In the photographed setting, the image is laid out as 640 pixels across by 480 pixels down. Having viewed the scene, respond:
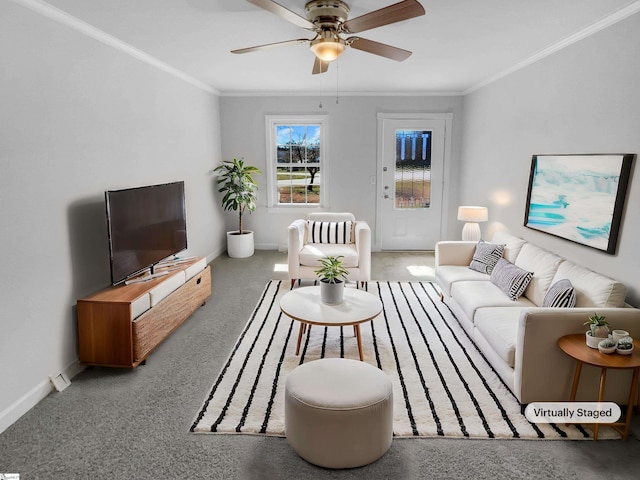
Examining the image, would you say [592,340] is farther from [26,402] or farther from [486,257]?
[26,402]

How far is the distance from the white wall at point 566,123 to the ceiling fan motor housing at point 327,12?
1.89 m

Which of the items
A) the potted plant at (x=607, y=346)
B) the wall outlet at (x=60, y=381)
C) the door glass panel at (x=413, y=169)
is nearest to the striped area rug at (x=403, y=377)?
the potted plant at (x=607, y=346)

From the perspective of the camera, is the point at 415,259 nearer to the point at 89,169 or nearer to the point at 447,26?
the point at 447,26

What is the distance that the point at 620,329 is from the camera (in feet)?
8.18

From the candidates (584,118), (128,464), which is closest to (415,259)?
(584,118)

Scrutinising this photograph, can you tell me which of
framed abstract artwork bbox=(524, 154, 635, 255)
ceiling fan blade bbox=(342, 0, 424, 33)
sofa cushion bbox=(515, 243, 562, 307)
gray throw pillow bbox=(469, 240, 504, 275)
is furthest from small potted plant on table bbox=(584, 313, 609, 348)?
ceiling fan blade bbox=(342, 0, 424, 33)

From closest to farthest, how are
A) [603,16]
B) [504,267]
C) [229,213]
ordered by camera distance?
[603,16]
[504,267]
[229,213]

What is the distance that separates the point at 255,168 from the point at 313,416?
4.88 m

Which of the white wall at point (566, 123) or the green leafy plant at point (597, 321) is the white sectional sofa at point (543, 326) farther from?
the white wall at point (566, 123)

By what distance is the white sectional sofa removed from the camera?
8.14ft

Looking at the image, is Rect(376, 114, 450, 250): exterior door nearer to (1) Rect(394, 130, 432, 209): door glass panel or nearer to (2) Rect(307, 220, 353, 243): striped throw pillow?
(1) Rect(394, 130, 432, 209): door glass panel

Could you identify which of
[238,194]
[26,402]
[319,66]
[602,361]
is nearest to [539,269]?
[602,361]

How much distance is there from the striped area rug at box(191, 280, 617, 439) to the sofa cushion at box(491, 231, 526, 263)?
80 cm

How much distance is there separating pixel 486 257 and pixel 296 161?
355 cm
